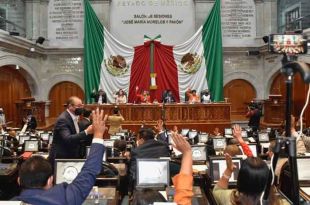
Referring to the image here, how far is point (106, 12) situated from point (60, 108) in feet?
16.3

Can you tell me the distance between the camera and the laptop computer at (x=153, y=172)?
471 centimetres

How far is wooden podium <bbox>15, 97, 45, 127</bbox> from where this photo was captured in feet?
55.3

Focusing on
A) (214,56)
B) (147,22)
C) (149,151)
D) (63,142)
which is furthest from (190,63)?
(63,142)

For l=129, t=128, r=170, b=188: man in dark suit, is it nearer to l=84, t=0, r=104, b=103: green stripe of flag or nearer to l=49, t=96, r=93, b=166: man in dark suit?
l=49, t=96, r=93, b=166: man in dark suit

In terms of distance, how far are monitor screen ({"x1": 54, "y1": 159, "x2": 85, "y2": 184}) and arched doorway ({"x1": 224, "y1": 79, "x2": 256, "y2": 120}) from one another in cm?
1646

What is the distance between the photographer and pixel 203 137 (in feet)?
33.3

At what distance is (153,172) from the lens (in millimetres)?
4746

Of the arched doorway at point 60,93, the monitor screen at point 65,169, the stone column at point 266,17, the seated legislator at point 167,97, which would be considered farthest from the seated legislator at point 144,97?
the monitor screen at point 65,169

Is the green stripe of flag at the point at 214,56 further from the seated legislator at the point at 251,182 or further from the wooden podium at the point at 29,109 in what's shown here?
the seated legislator at the point at 251,182

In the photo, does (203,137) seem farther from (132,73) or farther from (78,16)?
(78,16)

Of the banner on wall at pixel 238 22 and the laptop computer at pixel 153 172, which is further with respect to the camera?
the banner on wall at pixel 238 22

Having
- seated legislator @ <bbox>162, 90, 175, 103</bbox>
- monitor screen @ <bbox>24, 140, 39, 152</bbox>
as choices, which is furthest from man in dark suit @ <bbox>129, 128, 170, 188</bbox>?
seated legislator @ <bbox>162, 90, 175, 103</bbox>

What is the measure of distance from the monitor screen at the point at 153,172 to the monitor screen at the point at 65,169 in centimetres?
63

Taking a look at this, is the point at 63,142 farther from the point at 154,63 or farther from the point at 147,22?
the point at 147,22
